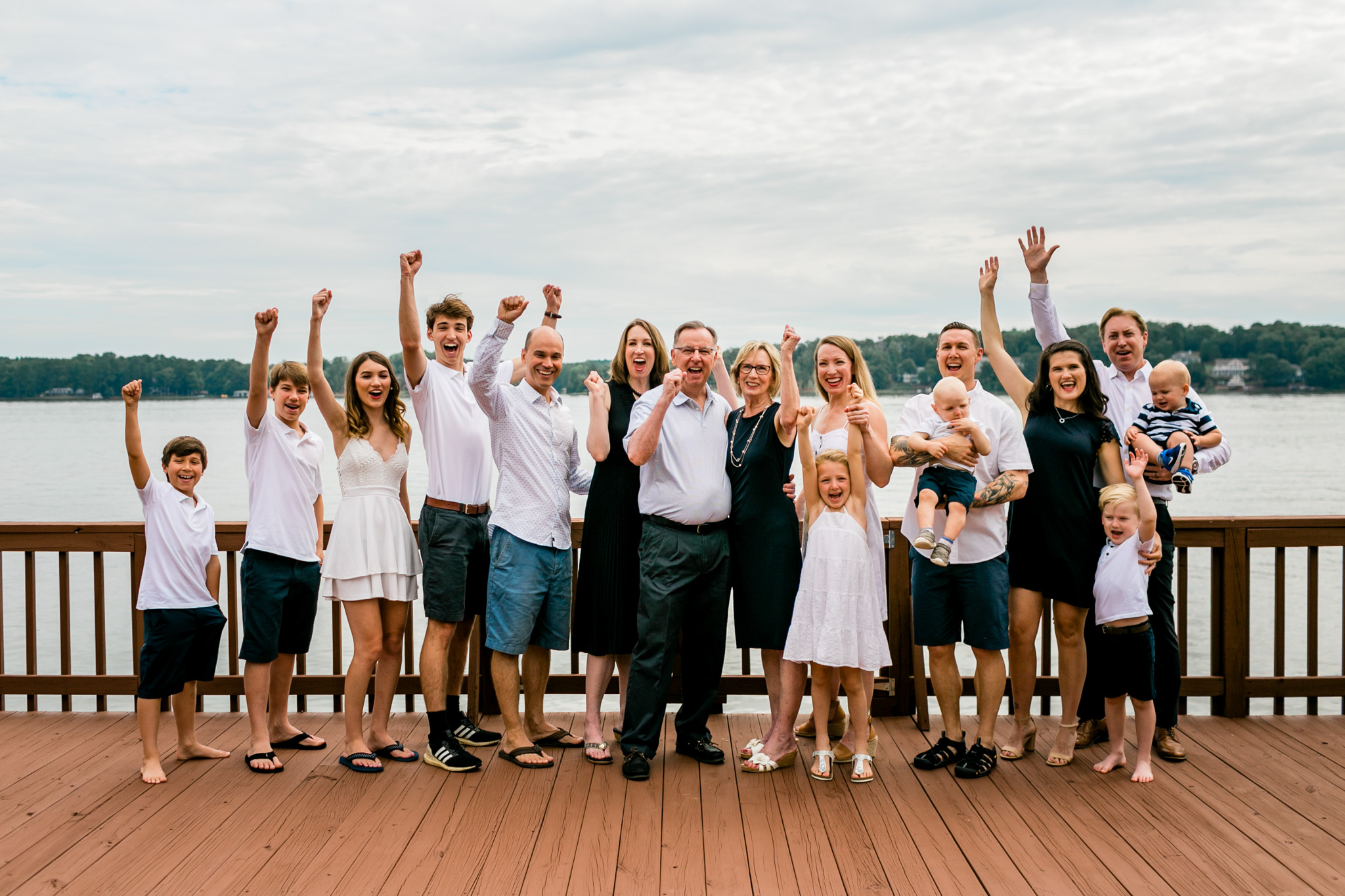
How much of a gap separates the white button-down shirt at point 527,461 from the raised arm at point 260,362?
0.76 metres

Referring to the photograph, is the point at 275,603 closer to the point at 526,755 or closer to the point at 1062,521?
the point at 526,755

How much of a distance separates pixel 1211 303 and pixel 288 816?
18037mm

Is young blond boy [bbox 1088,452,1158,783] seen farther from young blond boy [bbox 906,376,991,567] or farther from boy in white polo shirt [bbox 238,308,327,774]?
boy in white polo shirt [bbox 238,308,327,774]

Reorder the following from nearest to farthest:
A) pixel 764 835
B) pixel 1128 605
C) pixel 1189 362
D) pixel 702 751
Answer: pixel 764 835 → pixel 1128 605 → pixel 702 751 → pixel 1189 362

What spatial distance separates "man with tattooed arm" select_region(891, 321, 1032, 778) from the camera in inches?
132

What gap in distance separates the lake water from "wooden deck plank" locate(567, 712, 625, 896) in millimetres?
4493

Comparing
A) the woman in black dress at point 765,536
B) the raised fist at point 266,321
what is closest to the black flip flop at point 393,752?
the woman in black dress at point 765,536

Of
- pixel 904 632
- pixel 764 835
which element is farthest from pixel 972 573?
pixel 764 835

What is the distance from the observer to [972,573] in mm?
3383

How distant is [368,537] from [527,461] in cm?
68

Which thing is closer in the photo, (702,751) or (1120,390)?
(702,751)

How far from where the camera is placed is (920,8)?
8711 millimetres

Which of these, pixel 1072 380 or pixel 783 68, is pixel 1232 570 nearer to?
pixel 1072 380

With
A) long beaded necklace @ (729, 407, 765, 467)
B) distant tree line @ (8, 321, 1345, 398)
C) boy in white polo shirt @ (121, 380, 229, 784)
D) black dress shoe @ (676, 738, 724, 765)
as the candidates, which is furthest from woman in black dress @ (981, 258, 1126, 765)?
distant tree line @ (8, 321, 1345, 398)
